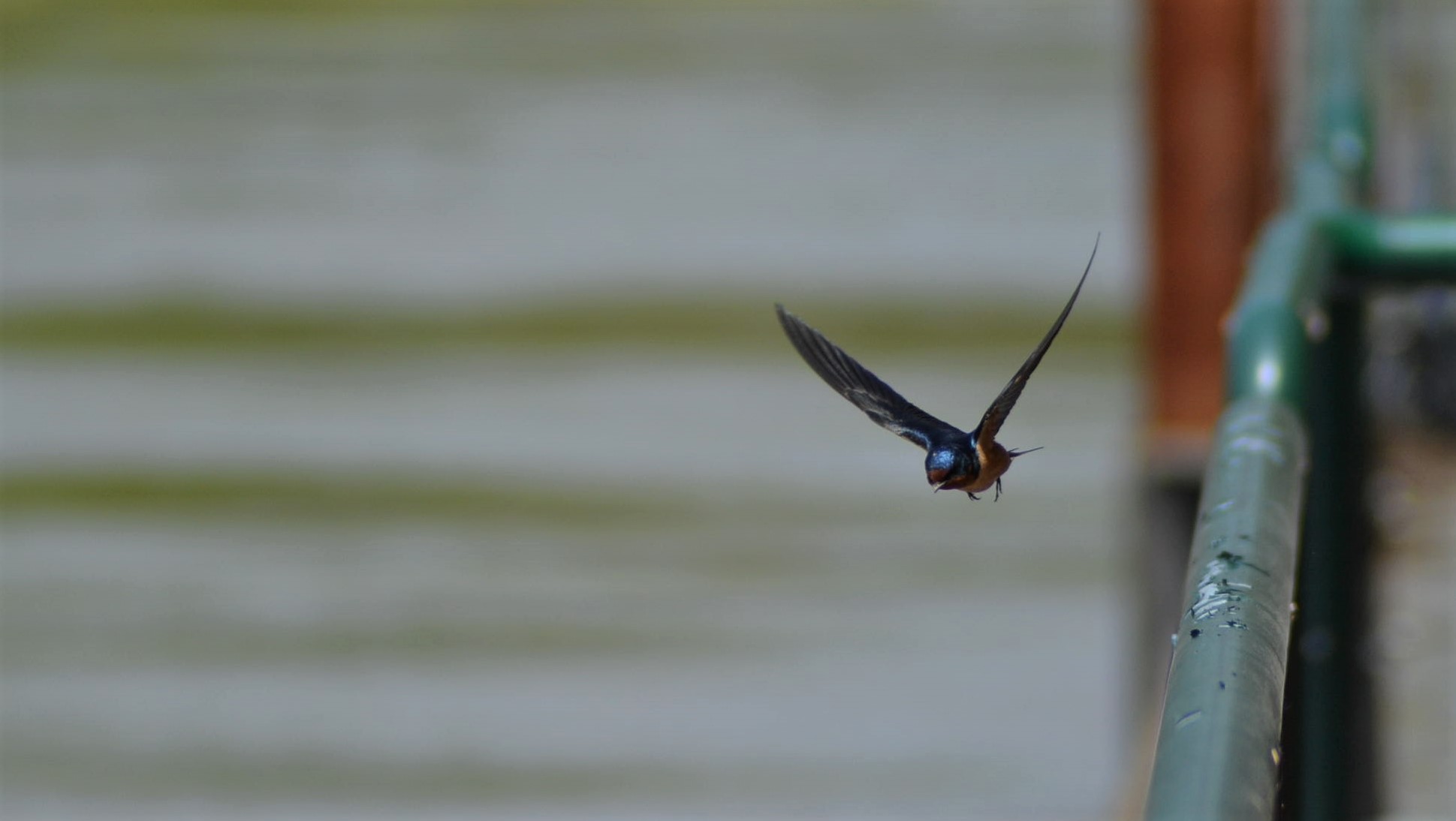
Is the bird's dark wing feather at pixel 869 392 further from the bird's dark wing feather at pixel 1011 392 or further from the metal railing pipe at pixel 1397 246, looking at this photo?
the metal railing pipe at pixel 1397 246

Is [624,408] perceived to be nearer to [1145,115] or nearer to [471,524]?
[471,524]

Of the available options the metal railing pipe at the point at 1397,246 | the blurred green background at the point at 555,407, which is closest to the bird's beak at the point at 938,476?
the metal railing pipe at the point at 1397,246

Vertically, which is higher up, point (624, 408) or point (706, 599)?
point (624, 408)

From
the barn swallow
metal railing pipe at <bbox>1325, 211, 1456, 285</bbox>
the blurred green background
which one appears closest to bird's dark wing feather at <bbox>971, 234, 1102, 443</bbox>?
the barn swallow

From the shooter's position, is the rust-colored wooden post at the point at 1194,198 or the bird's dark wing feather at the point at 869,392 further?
the rust-colored wooden post at the point at 1194,198

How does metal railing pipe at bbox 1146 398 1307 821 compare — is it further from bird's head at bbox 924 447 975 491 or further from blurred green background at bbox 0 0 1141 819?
blurred green background at bbox 0 0 1141 819

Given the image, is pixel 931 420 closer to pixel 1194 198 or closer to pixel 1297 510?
pixel 1297 510

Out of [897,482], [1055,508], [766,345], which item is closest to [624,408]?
[766,345]
